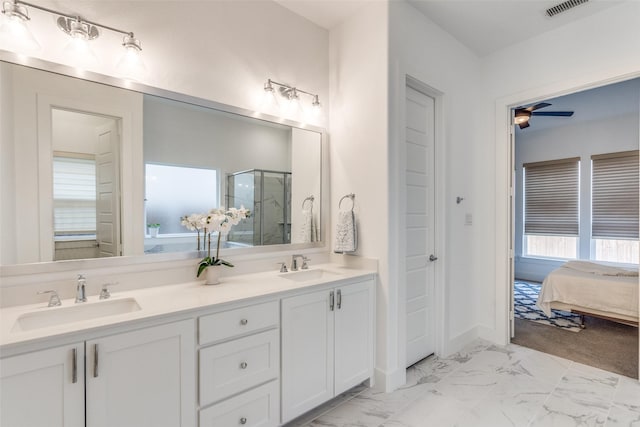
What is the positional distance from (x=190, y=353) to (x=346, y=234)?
135 cm

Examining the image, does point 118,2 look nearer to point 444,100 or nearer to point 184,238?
point 184,238

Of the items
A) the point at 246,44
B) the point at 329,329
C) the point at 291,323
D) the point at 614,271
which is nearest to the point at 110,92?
the point at 246,44

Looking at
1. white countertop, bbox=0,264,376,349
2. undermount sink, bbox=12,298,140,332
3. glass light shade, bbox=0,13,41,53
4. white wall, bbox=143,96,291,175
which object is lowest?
undermount sink, bbox=12,298,140,332

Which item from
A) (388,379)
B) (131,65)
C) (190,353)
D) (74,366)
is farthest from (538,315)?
(131,65)

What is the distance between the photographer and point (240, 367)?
1626 millimetres

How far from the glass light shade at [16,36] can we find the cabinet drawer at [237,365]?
1.66 meters

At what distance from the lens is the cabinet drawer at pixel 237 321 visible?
1.51m

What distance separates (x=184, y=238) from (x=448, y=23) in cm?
275

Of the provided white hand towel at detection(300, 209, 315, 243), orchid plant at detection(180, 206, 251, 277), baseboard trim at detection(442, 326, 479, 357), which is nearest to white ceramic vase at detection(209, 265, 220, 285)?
orchid plant at detection(180, 206, 251, 277)

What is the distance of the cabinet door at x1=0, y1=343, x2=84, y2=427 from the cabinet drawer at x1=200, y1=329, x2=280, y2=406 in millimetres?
479

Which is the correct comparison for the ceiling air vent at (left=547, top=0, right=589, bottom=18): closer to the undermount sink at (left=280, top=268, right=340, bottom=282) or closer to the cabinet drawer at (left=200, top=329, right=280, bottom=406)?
the undermount sink at (left=280, top=268, right=340, bottom=282)

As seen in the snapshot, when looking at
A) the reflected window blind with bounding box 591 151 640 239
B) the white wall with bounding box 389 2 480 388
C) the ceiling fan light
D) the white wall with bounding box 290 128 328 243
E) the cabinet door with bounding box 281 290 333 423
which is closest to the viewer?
the cabinet door with bounding box 281 290 333 423

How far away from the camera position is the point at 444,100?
2.79 m

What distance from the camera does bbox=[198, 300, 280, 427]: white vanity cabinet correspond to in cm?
152
